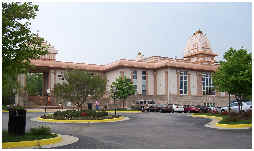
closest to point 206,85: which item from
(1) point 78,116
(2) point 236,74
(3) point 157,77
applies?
(3) point 157,77

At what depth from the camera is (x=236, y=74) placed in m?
24.4

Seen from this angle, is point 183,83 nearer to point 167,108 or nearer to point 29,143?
point 167,108

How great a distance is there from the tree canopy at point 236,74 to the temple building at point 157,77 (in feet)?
80.8

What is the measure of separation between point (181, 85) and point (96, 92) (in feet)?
97.5

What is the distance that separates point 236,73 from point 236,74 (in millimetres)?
83

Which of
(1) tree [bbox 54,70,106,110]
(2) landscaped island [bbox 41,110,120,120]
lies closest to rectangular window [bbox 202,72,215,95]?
(1) tree [bbox 54,70,106,110]

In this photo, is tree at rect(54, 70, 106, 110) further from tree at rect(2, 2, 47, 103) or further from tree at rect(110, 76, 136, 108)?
tree at rect(110, 76, 136, 108)

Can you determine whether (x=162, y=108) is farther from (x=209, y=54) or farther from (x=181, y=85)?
(x=209, y=54)

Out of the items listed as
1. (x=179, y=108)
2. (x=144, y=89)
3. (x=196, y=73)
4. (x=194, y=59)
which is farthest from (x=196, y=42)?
(x=179, y=108)

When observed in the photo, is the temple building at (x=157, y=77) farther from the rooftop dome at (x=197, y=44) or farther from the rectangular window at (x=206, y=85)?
the rooftop dome at (x=197, y=44)

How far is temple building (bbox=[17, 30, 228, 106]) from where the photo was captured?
50.7m

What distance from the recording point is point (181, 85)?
53.0 meters

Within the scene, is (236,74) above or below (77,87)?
above

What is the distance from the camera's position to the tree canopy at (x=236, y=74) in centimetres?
2377
